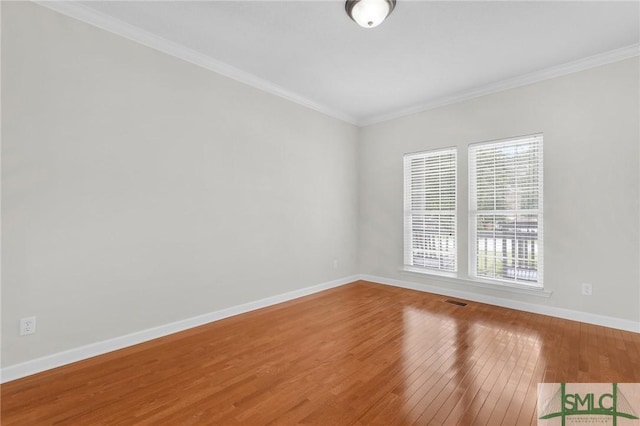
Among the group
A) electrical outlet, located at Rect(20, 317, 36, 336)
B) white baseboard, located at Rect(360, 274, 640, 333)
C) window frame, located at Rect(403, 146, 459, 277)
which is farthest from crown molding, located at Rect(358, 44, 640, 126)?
electrical outlet, located at Rect(20, 317, 36, 336)

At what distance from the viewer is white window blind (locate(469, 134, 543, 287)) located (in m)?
3.63

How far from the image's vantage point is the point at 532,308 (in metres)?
3.58

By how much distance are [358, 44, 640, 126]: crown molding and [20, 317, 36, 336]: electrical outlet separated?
512 cm

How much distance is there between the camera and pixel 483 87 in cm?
395

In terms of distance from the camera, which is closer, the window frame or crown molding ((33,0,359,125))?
crown molding ((33,0,359,125))

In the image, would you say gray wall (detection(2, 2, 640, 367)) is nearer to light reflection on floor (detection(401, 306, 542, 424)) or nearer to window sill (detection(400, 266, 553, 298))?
window sill (detection(400, 266, 553, 298))

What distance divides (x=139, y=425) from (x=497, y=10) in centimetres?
405

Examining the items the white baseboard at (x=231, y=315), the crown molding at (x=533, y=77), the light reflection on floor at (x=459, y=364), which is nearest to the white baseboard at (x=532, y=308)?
the white baseboard at (x=231, y=315)

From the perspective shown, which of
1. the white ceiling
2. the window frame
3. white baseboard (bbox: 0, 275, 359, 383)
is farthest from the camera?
the window frame

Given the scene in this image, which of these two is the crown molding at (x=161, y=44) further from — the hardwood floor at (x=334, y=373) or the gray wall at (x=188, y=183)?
the hardwood floor at (x=334, y=373)

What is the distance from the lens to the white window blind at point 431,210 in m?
4.38

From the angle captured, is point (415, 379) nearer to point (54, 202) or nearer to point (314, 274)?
point (314, 274)

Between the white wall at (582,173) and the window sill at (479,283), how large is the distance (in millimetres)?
69

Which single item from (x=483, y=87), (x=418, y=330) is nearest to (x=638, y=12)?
(x=483, y=87)
